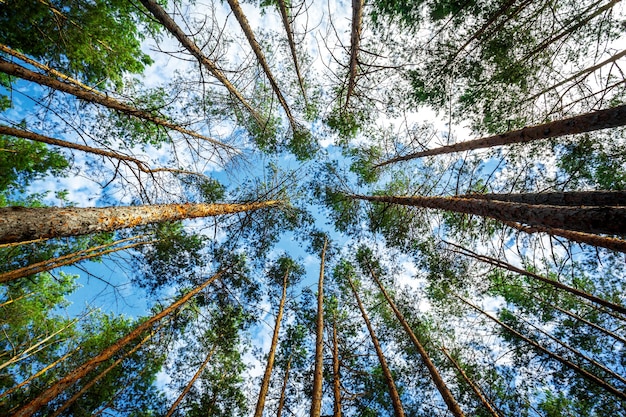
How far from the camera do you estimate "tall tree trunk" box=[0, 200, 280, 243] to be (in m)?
1.67

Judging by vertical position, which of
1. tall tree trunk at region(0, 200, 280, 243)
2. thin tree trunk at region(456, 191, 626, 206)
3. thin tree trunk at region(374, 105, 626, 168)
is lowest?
tall tree trunk at region(0, 200, 280, 243)

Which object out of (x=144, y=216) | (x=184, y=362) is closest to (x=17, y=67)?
(x=144, y=216)

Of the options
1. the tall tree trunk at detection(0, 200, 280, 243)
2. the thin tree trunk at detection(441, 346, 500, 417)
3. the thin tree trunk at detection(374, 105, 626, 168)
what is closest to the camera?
the tall tree trunk at detection(0, 200, 280, 243)

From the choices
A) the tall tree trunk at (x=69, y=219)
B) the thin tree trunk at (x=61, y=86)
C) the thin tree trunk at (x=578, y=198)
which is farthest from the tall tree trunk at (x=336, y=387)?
the thin tree trunk at (x=61, y=86)

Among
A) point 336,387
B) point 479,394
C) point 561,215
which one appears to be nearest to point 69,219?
point 561,215

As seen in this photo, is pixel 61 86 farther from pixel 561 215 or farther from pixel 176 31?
pixel 561 215

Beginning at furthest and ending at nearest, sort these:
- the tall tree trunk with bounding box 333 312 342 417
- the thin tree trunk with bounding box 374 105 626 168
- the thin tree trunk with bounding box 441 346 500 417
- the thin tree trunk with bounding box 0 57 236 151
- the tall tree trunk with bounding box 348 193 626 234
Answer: the thin tree trunk with bounding box 441 346 500 417 < the tall tree trunk with bounding box 333 312 342 417 < the thin tree trunk with bounding box 0 57 236 151 < the thin tree trunk with bounding box 374 105 626 168 < the tall tree trunk with bounding box 348 193 626 234

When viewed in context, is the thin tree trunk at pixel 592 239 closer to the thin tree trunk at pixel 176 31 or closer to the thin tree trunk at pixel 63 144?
the thin tree trunk at pixel 176 31

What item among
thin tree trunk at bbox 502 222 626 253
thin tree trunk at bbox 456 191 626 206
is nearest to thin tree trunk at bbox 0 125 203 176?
thin tree trunk at bbox 502 222 626 253

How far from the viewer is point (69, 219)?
2.02m

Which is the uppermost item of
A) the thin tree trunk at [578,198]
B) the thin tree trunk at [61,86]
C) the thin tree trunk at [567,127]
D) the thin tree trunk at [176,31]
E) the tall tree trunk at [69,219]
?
the thin tree trunk at [176,31]

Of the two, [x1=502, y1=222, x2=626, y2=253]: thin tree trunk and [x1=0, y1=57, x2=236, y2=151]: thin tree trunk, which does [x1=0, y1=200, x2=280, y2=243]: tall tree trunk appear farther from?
[x1=502, y1=222, x2=626, y2=253]: thin tree trunk

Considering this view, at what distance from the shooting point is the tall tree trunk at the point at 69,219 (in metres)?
1.67

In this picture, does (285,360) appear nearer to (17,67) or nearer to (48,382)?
(48,382)
